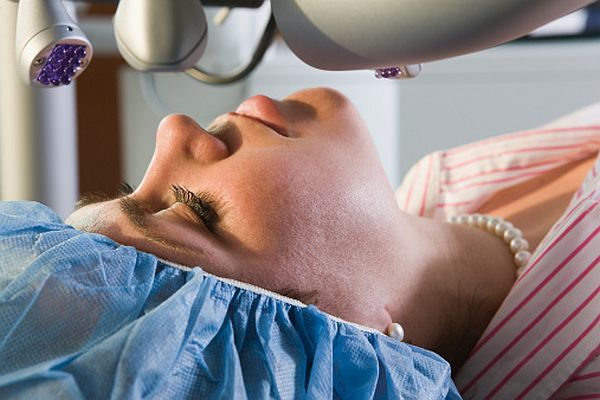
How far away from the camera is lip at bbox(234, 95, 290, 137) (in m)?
0.94

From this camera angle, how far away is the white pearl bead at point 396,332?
2.85 ft

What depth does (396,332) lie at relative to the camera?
34.3 inches

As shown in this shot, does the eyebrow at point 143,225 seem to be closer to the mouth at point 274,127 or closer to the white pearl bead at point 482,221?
the mouth at point 274,127

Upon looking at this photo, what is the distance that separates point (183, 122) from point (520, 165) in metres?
0.48

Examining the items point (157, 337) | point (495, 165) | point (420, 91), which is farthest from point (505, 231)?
point (420, 91)

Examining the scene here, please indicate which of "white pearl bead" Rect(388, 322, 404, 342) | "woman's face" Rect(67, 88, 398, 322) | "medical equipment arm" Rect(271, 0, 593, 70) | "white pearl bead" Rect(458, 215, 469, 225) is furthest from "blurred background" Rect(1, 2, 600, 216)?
"medical equipment arm" Rect(271, 0, 593, 70)

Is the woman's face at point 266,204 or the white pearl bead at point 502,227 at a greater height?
the woman's face at point 266,204

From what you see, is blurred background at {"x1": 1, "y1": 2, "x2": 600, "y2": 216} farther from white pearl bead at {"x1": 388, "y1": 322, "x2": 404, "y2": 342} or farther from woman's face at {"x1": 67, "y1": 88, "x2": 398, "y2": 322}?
white pearl bead at {"x1": 388, "y1": 322, "x2": 404, "y2": 342}

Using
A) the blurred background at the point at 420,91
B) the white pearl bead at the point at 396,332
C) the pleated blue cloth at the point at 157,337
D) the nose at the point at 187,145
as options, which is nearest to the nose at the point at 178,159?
the nose at the point at 187,145

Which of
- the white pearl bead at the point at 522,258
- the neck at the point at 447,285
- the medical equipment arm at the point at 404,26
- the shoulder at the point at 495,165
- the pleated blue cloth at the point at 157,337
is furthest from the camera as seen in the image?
the shoulder at the point at 495,165

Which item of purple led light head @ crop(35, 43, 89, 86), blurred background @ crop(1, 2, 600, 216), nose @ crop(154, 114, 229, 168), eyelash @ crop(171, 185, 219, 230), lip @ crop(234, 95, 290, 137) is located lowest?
blurred background @ crop(1, 2, 600, 216)

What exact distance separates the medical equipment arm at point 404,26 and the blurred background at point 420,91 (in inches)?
38.4

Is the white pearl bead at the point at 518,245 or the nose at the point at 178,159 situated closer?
the nose at the point at 178,159

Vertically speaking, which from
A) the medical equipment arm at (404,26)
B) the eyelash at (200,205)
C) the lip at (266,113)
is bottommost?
the eyelash at (200,205)
